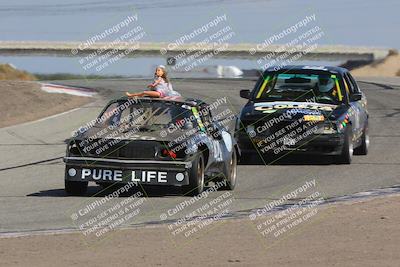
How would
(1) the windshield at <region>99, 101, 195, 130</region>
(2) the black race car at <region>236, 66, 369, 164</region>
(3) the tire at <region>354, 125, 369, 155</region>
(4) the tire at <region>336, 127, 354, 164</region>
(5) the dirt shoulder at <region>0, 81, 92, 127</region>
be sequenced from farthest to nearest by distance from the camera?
(5) the dirt shoulder at <region>0, 81, 92, 127</region> < (3) the tire at <region>354, 125, 369, 155</region> < (4) the tire at <region>336, 127, 354, 164</region> < (2) the black race car at <region>236, 66, 369, 164</region> < (1) the windshield at <region>99, 101, 195, 130</region>

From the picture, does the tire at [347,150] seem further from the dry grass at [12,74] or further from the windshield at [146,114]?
the dry grass at [12,74]

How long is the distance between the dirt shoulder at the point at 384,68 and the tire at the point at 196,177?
79.9 metres

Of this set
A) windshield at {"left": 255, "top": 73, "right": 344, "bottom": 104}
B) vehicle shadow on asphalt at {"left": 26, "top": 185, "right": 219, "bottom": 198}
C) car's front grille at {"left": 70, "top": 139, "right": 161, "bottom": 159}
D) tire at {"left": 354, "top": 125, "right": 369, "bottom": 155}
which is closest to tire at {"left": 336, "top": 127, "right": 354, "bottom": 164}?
windshield at {"left": 255, "top": 73, "right": 344, "bottom": 104}

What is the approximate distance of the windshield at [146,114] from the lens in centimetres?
1306

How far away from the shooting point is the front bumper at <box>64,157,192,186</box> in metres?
12.3

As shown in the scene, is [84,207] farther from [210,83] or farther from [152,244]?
[210,83]

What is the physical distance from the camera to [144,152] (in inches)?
487

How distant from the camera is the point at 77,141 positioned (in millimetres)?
12531

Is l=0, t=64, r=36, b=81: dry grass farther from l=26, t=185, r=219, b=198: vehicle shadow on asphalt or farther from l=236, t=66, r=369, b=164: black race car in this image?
l=26, t=185, r=219, b=198: vehicle shadow on asphalt

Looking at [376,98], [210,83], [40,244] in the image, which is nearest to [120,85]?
[210,83]

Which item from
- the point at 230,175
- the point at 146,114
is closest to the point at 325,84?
the point at 230,175

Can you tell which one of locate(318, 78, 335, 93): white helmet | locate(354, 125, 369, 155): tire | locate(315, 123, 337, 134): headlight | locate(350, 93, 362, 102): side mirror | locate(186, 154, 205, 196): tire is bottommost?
locate(354, 125, 369, 155): tire

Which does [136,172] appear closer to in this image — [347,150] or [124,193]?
[124,193]

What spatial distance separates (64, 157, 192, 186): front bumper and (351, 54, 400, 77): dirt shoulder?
80.4m
